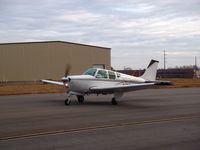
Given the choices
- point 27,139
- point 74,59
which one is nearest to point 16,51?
point 74,59

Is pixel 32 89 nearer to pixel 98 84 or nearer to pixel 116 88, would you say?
pixel 98 84

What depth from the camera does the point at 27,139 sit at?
8719 millimetres

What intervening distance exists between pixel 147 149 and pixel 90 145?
4.43 ft

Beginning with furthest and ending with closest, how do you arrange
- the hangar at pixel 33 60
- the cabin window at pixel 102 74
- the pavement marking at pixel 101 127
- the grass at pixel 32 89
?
the hangar at pixel 33 60, the grass at pixel 32 89, the cabin window at pixel 102 74, the pavement marking at pixel 101 127

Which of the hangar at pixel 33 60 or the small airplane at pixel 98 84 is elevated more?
the hangar at pixel 33 60

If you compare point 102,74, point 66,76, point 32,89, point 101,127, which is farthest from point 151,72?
point 32,89

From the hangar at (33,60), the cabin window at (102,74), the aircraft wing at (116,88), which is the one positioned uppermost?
the hangar at (33,60)

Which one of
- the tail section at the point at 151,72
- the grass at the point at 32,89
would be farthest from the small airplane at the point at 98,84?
the grass at the point at 32,89

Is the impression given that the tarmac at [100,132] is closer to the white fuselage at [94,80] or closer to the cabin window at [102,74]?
the white fuselage at [94,80]

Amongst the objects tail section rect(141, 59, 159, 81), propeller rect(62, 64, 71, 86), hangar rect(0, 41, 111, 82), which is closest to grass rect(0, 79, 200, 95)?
propeller rect(62, 64, 71, 86)

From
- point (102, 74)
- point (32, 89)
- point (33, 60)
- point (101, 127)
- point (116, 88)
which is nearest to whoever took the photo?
point (101, 127)

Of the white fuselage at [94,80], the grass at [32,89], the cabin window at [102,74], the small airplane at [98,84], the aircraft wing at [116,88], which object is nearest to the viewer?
the aircraft wing at [116,88]

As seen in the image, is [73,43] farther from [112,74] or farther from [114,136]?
[114,136]

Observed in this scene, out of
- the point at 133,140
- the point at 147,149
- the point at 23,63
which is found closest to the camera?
the point at 147,149
